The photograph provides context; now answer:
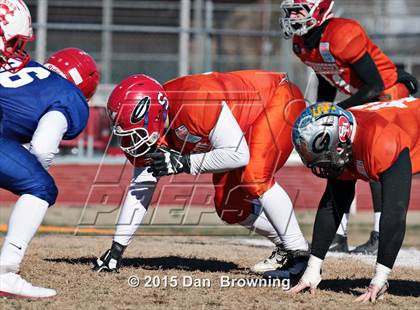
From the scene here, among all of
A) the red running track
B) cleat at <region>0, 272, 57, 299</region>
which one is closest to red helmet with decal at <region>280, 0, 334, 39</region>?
cleat at <region>0, 272, 57, 299</region>

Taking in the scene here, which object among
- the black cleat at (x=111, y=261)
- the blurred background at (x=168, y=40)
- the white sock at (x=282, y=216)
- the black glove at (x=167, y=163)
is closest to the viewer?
the black glove at (x=167, y=163)

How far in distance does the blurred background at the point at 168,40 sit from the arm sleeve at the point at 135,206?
6.25 meters

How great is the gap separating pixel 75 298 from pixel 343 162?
1.74m

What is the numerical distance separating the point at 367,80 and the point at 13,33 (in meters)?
3.12

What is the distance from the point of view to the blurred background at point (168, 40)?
42.8 feet

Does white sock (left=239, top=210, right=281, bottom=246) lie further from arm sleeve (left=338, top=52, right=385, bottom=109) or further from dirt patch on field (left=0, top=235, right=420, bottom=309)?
arm sleeve (left=338, top=52, right=385, bottom=109)

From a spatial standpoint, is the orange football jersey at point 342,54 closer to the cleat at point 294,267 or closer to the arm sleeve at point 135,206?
the cleat at point 294,267

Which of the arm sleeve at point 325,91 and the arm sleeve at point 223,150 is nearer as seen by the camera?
the arm sleeve at point 223,150

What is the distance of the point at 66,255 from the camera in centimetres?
679

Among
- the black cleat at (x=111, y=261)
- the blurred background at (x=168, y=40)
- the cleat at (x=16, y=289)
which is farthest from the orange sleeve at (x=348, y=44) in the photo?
the blurred background at (x=168, y=40)

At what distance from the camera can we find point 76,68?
6102 mm

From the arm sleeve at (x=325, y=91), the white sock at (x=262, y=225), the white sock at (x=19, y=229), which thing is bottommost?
the white sock at (x=262, y=225)

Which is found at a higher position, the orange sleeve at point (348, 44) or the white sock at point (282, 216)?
the orange sleeve at point (348, 44)

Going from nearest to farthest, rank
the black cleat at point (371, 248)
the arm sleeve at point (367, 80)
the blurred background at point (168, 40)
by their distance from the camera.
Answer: the arm sleeve at point (367, 80), the black cleat at point (371, 248), the blurred background at point (168, 40)
